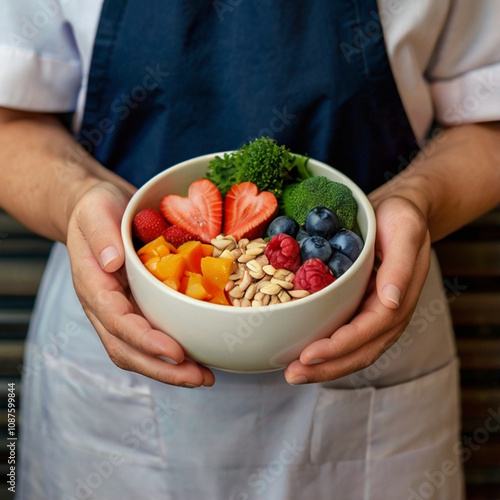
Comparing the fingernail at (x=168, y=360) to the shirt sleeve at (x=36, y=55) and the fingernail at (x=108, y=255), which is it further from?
the shirt sleeve at (x=36, y=55)

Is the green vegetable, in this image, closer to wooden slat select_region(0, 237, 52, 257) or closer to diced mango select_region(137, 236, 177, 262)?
diced mango select_region(137, 236, 177, 262)


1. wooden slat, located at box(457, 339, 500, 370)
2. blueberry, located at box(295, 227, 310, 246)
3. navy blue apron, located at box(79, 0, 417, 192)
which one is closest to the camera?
blueberry, located at box(295, 227, 310, 246)

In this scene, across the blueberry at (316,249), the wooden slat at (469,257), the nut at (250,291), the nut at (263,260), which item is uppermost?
the blueberry at (316,249)

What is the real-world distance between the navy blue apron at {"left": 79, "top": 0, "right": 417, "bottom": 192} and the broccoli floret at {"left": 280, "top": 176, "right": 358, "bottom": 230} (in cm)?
16

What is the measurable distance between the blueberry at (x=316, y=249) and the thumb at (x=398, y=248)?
3.2 inches

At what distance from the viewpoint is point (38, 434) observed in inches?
43.6

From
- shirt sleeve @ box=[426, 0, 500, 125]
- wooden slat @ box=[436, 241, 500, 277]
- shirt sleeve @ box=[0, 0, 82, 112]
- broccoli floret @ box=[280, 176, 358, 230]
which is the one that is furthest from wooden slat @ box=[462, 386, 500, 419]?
shirt sleeve @ box=[0, 0, 82, 112]

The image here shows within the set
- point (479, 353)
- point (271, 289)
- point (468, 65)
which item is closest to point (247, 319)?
point (271, 289)

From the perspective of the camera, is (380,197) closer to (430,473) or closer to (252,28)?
(252,28)

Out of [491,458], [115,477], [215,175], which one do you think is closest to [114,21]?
[215,175]

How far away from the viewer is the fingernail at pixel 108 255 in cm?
75

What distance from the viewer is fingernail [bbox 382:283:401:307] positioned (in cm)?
72

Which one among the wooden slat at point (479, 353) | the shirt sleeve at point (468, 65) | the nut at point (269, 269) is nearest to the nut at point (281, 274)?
the nut at point (269, 269)

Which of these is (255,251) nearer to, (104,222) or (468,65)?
(104,222)
